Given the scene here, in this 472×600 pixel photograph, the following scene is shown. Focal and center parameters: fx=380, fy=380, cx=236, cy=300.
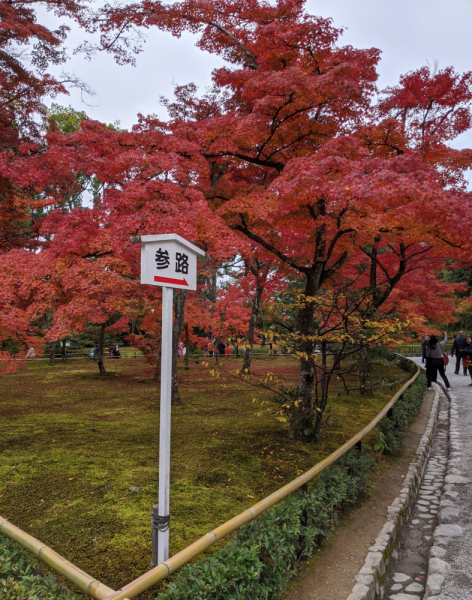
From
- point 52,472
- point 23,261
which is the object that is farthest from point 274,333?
point 23,261

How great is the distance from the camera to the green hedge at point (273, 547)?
2312mm

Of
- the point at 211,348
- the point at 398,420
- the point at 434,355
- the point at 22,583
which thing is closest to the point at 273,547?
the point at 22,583

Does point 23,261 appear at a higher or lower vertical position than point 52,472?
higher

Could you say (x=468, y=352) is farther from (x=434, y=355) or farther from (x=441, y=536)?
(x=441, y=536)

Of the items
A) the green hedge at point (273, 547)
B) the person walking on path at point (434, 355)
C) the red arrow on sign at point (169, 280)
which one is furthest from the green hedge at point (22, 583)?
the person walking on path at point (434, 355)

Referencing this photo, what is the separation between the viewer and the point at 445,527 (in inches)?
154

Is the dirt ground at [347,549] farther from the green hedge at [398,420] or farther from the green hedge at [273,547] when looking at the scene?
the green hedge at [398,420]

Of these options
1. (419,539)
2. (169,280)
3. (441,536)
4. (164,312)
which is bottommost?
(419,539)

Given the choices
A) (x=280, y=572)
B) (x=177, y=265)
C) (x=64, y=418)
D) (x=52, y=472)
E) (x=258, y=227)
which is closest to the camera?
(x=177, y=265)

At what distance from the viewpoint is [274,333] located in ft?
18.2

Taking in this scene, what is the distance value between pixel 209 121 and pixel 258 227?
1.85m

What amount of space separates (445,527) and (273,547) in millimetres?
2271

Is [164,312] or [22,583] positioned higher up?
[164,312]

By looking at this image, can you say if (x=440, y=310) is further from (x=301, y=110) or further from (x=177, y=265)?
(x=177, y=265)
